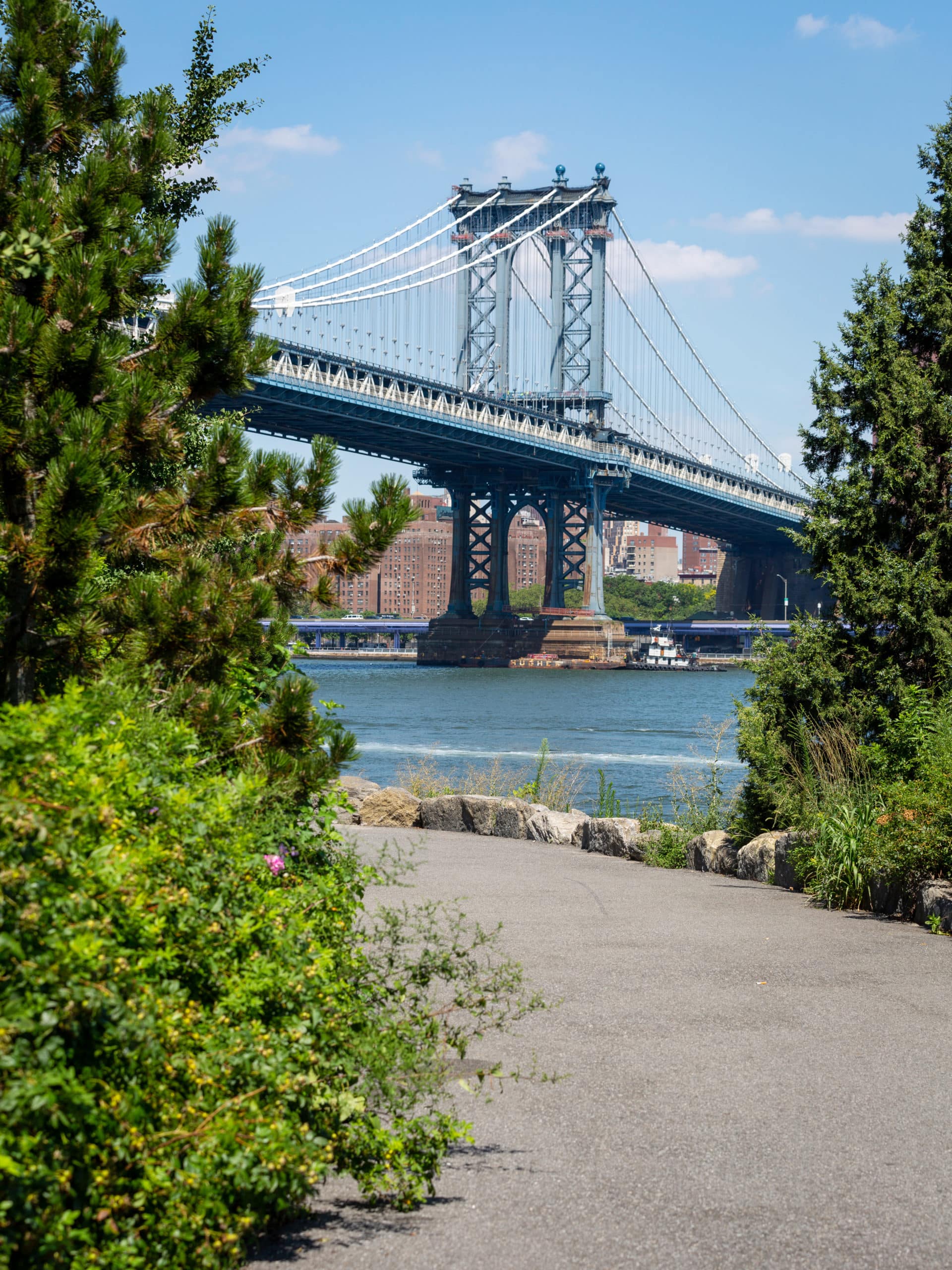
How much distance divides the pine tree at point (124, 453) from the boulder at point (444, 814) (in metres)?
7.51

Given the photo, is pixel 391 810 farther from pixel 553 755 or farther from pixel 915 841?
pixel 553 755

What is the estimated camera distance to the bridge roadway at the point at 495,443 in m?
58.8

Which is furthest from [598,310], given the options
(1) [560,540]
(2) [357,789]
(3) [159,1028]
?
(3) [159,1028]

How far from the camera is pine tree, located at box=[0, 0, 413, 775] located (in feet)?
18.1

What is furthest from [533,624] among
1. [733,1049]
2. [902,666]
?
[733,1049]

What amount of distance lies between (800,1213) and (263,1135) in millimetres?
1722

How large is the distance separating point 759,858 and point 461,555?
273ft

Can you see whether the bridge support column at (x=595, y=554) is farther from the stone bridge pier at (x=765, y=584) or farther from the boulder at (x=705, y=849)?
the boulder at (x=705, y=849)

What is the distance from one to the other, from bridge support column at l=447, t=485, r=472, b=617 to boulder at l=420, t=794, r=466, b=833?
7627 cm

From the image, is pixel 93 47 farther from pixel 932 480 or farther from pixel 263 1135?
pixel 932 480

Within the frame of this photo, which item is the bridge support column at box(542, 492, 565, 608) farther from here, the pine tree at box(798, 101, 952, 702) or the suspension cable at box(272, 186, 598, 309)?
the pine tree at box(798, 101, 952, 702)

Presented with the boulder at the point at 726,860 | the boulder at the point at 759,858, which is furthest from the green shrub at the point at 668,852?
the boulder at the point at 759,858

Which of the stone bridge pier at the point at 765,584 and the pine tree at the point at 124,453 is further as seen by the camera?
the stone bridge pier at the point at 765,584

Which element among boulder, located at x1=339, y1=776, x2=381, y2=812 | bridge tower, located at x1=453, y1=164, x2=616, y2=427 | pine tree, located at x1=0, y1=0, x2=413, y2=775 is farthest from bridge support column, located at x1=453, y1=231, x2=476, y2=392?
pine tree, located at x1=0, y1=0, x2=413, y2=775
